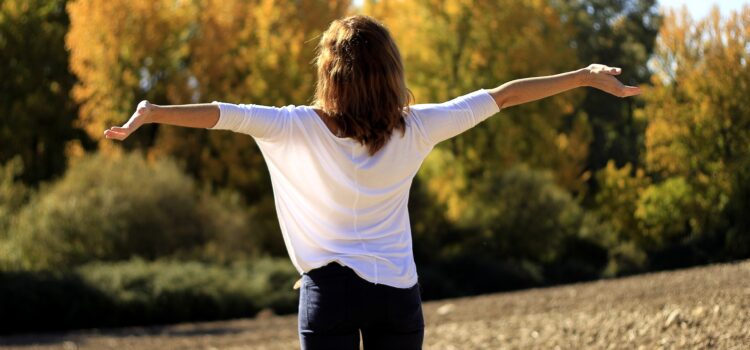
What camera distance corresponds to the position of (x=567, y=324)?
10.5 metres

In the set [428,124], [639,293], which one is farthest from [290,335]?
[428,124]

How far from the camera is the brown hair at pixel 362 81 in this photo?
353cm

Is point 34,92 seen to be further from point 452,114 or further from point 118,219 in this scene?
point 452,114

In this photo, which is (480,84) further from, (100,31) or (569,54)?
(100,31)

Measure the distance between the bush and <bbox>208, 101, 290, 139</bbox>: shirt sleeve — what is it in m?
19.9

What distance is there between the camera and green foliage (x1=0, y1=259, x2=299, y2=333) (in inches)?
766

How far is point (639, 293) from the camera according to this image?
13.6m

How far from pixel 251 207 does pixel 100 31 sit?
20.0 feet

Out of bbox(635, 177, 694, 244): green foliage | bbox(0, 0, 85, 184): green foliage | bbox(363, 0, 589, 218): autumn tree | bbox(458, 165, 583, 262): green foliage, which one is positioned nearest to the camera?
bbox(635, 177, 694, 244): green foliage

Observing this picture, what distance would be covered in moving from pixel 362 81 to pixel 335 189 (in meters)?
0.34

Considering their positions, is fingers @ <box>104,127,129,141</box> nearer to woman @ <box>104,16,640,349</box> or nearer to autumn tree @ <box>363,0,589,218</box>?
woman @ <box>104,16,640,349</box>

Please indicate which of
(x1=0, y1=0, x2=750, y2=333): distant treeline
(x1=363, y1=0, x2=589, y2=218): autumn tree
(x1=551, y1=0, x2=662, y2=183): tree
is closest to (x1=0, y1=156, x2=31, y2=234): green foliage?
(x1=0, y1=0, x2=750, y2=333): distant treeline

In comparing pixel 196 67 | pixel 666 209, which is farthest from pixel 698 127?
pixel 196 67

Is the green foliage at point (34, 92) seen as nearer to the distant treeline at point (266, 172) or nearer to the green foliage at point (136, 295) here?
the distant treeline at point (266, 172)
